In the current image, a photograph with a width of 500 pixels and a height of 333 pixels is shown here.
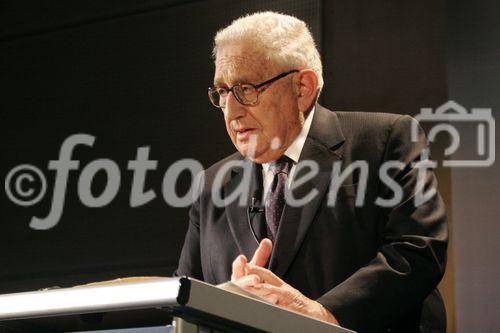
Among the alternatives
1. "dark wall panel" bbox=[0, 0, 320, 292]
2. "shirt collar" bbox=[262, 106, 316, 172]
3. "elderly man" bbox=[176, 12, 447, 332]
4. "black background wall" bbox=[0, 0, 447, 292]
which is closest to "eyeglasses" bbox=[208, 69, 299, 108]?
"elderly man" bbox=[176, 12, 447, 332]

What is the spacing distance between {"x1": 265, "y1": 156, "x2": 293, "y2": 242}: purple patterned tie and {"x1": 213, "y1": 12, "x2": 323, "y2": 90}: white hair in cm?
29

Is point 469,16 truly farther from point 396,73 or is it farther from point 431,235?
point 431,235

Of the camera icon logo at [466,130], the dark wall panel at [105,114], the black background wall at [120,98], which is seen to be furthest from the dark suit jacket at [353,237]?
the dark wall panel at [105,114]

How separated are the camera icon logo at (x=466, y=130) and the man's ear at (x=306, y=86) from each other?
75 centimetres

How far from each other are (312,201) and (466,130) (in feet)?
3.29

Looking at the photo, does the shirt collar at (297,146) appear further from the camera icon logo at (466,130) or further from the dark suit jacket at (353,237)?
the camera icon logo at (466,130)

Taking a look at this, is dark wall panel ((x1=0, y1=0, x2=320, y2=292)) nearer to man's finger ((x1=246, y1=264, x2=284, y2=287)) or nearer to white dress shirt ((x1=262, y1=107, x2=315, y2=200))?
white dress shirt ((x1=262, y1=107, x2=315, y2=200))

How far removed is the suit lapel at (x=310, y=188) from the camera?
6.19ft

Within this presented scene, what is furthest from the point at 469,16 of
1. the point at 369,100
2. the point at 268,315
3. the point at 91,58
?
the point at 268,315

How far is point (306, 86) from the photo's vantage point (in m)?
2.20

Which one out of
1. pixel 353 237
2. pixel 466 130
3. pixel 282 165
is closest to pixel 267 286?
pixel 353 237

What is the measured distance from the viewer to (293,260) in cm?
188

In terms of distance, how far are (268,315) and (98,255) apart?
2667 mm

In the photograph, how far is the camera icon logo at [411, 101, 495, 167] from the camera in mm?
2717
